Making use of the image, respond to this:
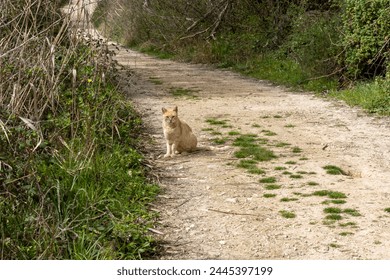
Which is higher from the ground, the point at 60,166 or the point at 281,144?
the point at 60,166

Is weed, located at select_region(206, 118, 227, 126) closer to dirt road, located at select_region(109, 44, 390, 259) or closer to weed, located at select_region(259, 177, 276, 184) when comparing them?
dirt road, located at select_region(109, 44, 390, 259)

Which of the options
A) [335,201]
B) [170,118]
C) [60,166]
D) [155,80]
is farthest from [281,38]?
[60,166]

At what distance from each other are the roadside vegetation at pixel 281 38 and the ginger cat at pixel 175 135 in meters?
1.46

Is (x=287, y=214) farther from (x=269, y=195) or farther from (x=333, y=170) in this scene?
(x=333, y=170)

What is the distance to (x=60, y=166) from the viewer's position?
23.1 feet

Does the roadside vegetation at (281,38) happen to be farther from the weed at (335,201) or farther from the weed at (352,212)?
the weed at (352,212)

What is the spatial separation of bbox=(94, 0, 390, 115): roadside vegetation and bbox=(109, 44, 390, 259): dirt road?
1506mm

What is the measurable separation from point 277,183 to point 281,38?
13.3 m

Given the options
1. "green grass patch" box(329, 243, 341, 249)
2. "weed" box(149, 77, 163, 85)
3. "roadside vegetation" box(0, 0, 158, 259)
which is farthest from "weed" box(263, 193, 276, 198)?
"weed" box(149, 77, 163, 85)

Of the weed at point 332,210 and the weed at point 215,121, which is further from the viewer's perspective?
the weed at point 215,121

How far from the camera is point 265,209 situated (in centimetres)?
706

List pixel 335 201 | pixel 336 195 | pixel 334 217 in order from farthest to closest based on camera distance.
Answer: pixel 336 195
pixel 335 201
pixel 334 217

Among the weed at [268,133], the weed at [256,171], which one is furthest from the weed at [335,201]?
the weed at [268,133]

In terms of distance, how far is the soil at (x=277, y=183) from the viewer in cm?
612
